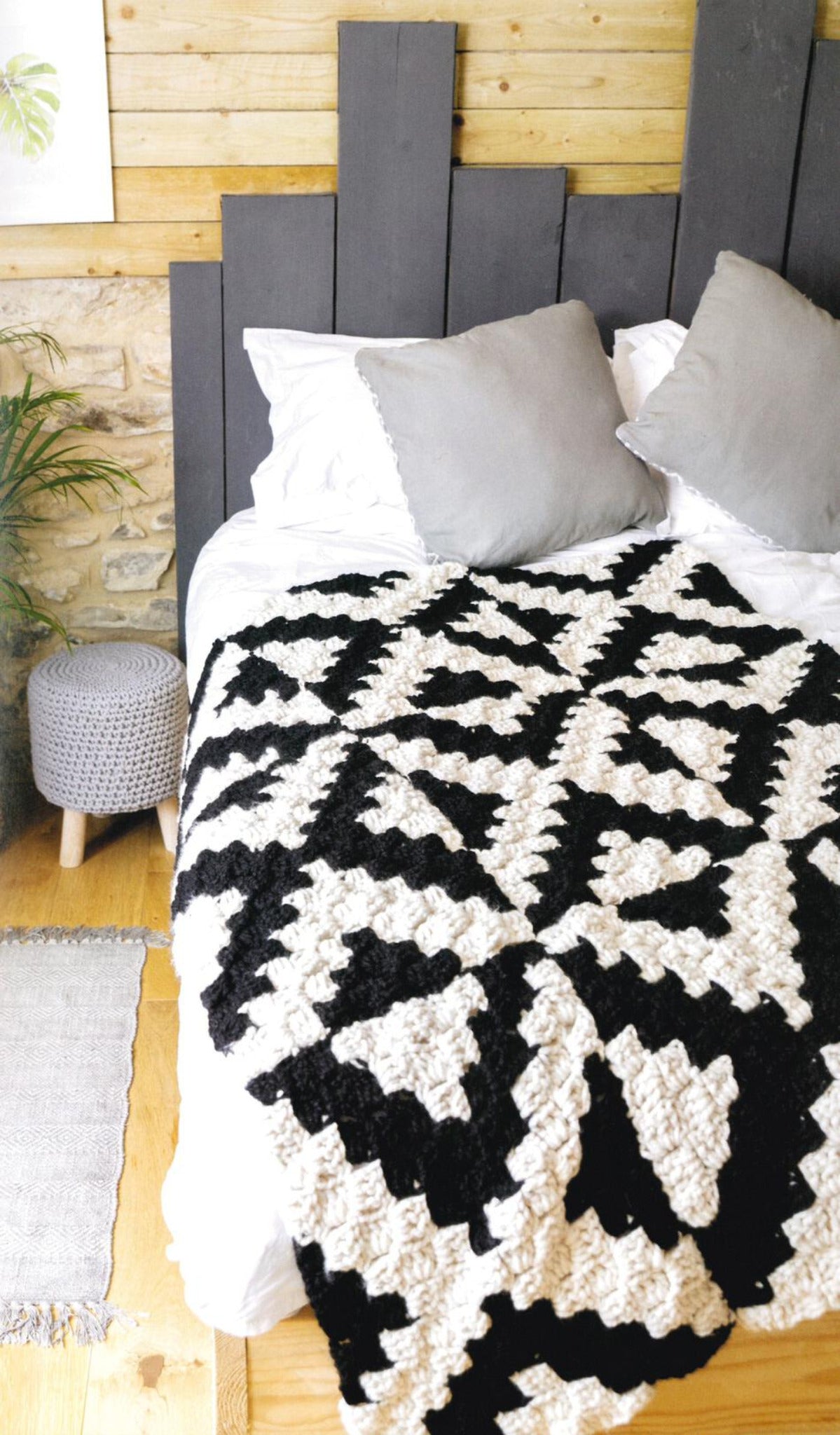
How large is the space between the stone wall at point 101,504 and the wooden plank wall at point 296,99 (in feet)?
0.24

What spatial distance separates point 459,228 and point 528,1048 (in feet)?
6.19

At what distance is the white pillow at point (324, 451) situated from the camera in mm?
2180

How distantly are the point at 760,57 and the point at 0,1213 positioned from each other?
242cm

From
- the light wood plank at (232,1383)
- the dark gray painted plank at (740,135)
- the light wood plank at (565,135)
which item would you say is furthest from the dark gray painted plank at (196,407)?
the light wood plank at (232,1383)

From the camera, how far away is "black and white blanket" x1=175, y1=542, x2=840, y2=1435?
93 centimetres

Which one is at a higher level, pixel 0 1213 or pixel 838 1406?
pixel 838 1406

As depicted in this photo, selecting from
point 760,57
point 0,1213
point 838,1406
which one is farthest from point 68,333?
point 838,1406

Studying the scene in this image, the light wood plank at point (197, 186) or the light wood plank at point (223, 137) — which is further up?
the light wood plank at point (223, 137)

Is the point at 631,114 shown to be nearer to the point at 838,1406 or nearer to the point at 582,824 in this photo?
the point at 582,824

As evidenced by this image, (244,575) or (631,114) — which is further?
(631,114)

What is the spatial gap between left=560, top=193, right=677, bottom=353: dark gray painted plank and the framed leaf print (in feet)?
3.03

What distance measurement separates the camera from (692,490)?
217 centimetres

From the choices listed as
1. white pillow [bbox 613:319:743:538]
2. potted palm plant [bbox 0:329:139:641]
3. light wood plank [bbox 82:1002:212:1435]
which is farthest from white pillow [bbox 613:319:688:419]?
light wood plank [bbox 82:1002:212:1435]

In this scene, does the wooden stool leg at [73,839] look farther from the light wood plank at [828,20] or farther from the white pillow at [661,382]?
the light wood plank at [828,20]
